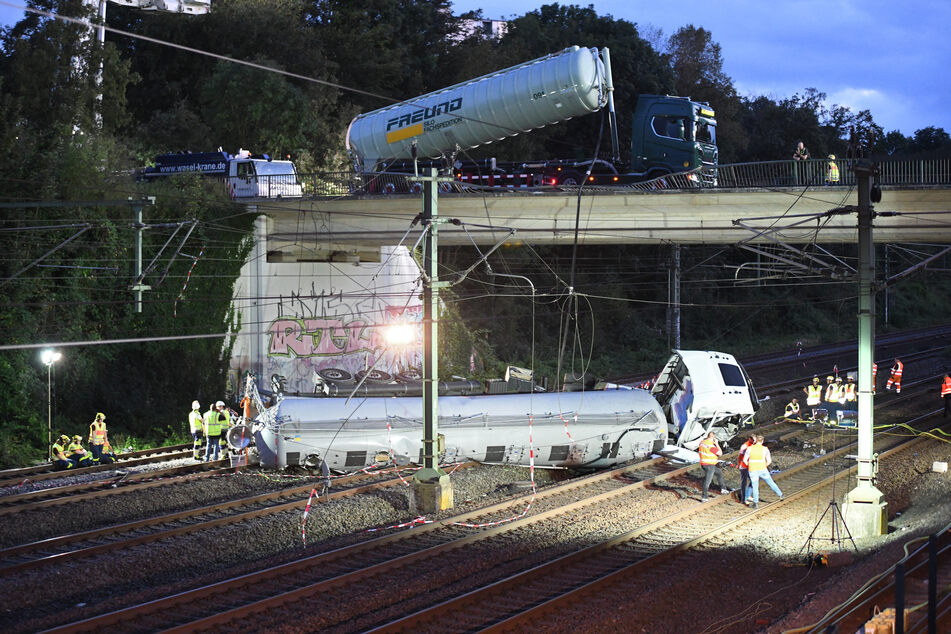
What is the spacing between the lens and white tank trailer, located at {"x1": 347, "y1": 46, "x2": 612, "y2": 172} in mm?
26859

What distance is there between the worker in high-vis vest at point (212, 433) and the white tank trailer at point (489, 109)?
32.6ft

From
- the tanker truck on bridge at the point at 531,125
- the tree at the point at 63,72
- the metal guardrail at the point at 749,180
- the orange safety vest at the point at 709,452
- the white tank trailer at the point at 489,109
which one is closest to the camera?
the orange safety vest at the point at 709,452

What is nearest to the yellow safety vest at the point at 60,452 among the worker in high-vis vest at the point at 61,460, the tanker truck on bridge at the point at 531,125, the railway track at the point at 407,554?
the worker in high-vis vest at the point at 61,460

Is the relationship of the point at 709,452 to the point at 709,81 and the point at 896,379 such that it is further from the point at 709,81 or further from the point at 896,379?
the point at 709,81

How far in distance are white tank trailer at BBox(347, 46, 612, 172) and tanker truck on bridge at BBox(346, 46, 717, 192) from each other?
0.03 metres

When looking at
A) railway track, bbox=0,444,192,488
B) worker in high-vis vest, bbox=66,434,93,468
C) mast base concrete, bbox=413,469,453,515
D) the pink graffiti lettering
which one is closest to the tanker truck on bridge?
the pink graffiti lettering

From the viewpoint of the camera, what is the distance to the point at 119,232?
28078 mm

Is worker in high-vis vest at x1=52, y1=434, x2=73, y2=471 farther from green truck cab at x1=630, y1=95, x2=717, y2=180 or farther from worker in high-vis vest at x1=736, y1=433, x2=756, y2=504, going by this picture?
green truck cab at x1=630, y1=95, x2=717, y2=180

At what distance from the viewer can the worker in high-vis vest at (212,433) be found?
2105 cm

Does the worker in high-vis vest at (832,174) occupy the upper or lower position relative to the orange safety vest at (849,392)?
upper

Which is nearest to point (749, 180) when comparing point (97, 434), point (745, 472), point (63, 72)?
point (745, 472)

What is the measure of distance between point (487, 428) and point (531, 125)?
1243cm

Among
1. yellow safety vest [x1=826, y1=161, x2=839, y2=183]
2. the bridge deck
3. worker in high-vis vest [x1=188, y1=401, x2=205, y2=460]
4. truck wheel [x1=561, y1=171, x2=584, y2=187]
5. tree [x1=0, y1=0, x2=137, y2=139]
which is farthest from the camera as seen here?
tree [x1=0, y1=0, x2=137, y2=139]

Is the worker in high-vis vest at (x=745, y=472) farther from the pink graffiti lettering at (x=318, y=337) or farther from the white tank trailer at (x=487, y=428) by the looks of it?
the pink graffiti lettering at (x=318, y=337)
